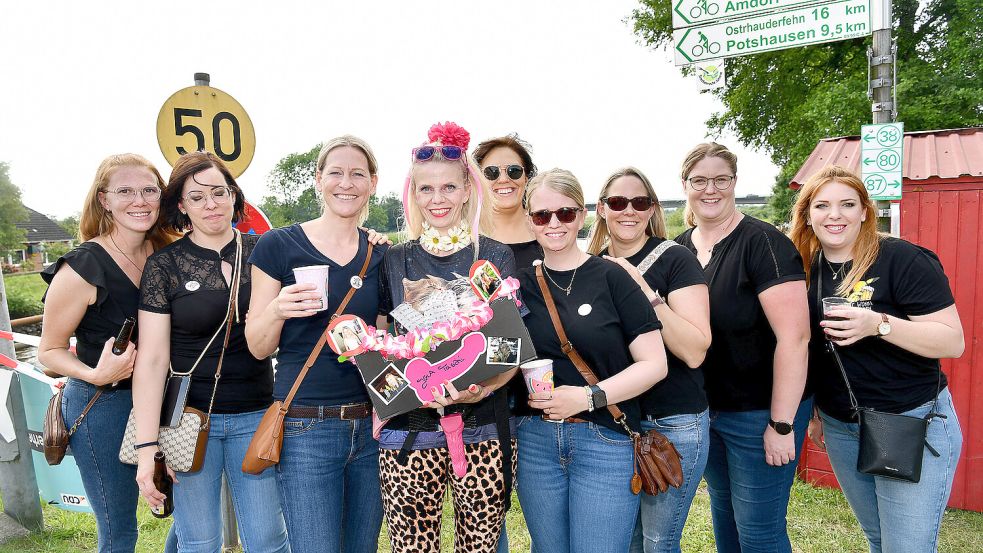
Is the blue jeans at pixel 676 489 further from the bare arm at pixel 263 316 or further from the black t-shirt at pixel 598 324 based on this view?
the bare arm at pixel 263 316

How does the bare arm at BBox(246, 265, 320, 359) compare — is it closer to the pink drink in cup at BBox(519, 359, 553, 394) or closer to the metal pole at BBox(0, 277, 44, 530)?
the pink drink in cup at BBox(519, 359, 553, 394)

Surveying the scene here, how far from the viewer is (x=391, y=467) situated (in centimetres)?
223

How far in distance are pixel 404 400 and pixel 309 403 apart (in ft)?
1.81

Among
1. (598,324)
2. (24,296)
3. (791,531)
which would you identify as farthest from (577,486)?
(24,296)

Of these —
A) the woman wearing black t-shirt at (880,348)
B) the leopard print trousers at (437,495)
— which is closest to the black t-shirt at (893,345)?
the woman wearing black t-shirt at (880,348)

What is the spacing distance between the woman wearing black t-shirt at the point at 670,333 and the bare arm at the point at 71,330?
2.22m

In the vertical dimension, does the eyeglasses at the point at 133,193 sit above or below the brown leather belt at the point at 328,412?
above

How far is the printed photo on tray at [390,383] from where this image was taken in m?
2.03

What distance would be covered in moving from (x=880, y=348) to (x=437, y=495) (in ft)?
6.57

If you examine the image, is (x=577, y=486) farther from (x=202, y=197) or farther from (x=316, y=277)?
(x=202, y=197)

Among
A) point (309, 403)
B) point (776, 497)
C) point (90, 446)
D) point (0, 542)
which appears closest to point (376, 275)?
point (309, 403)

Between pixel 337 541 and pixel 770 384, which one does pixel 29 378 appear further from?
pixel 770 384

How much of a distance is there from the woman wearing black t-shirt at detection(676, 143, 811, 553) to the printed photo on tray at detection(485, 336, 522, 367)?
3.67 ft

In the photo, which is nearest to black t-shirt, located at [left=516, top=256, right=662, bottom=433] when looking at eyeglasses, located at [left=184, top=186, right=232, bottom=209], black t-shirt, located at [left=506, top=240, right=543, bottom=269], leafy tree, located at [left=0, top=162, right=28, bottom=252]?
black t-shirt, located at [left=506, top=240, right=543, bottom=269]
